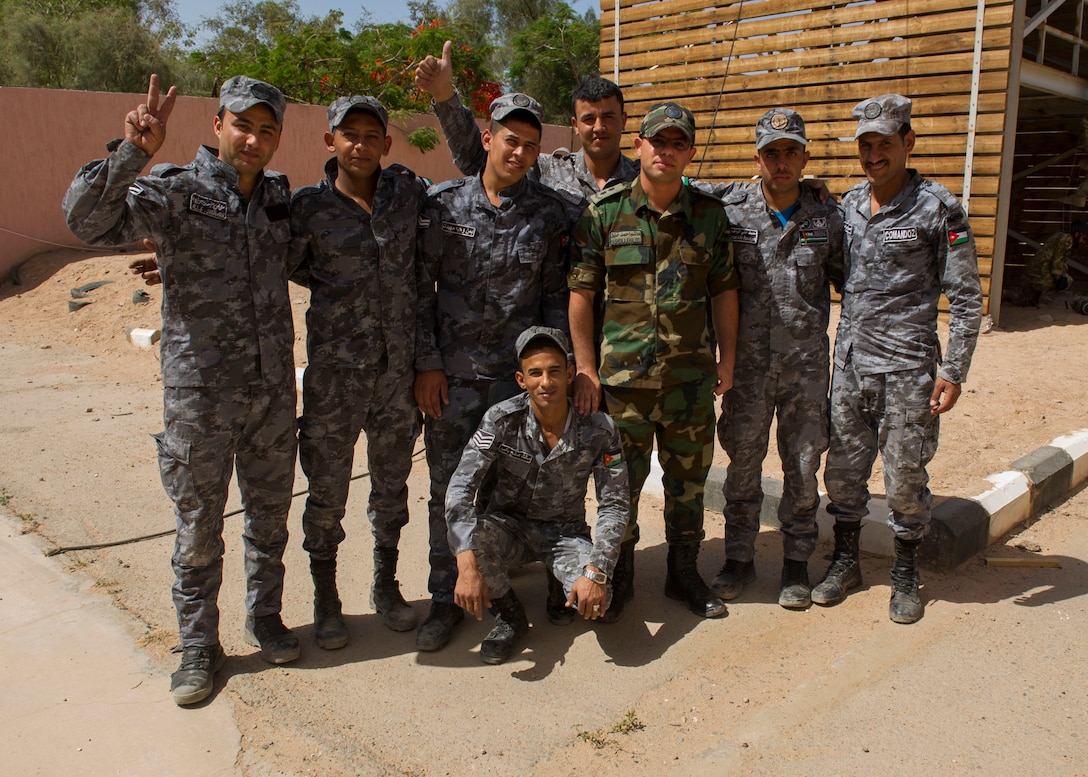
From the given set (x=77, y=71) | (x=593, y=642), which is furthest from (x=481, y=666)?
(x=77, y=71)

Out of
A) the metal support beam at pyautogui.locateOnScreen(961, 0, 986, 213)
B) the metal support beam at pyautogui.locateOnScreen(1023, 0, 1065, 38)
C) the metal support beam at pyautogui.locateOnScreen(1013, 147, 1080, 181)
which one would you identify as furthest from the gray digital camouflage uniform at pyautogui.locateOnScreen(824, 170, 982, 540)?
the metal support beam at pyautogui.locateOnScreen(1013, 147, 1080, 181)

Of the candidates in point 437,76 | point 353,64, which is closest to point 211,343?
point 437,76

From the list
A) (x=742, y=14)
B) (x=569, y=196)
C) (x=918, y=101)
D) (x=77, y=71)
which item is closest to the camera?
(x=569, y=196)

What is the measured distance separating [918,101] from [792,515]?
688 cm

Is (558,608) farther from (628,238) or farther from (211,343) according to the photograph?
(211,343)

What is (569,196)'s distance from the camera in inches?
153

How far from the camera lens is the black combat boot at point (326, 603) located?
356 cm

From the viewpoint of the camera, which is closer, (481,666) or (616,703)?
(616,703)

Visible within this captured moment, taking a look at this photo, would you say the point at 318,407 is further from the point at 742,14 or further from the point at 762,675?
the point at 742,14

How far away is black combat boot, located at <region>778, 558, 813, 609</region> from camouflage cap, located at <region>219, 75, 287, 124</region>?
9.40ft

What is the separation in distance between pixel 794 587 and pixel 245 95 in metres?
2.98

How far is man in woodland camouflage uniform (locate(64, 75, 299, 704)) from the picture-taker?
3090mm

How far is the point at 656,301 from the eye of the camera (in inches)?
141

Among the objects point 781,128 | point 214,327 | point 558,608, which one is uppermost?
point 781,128
